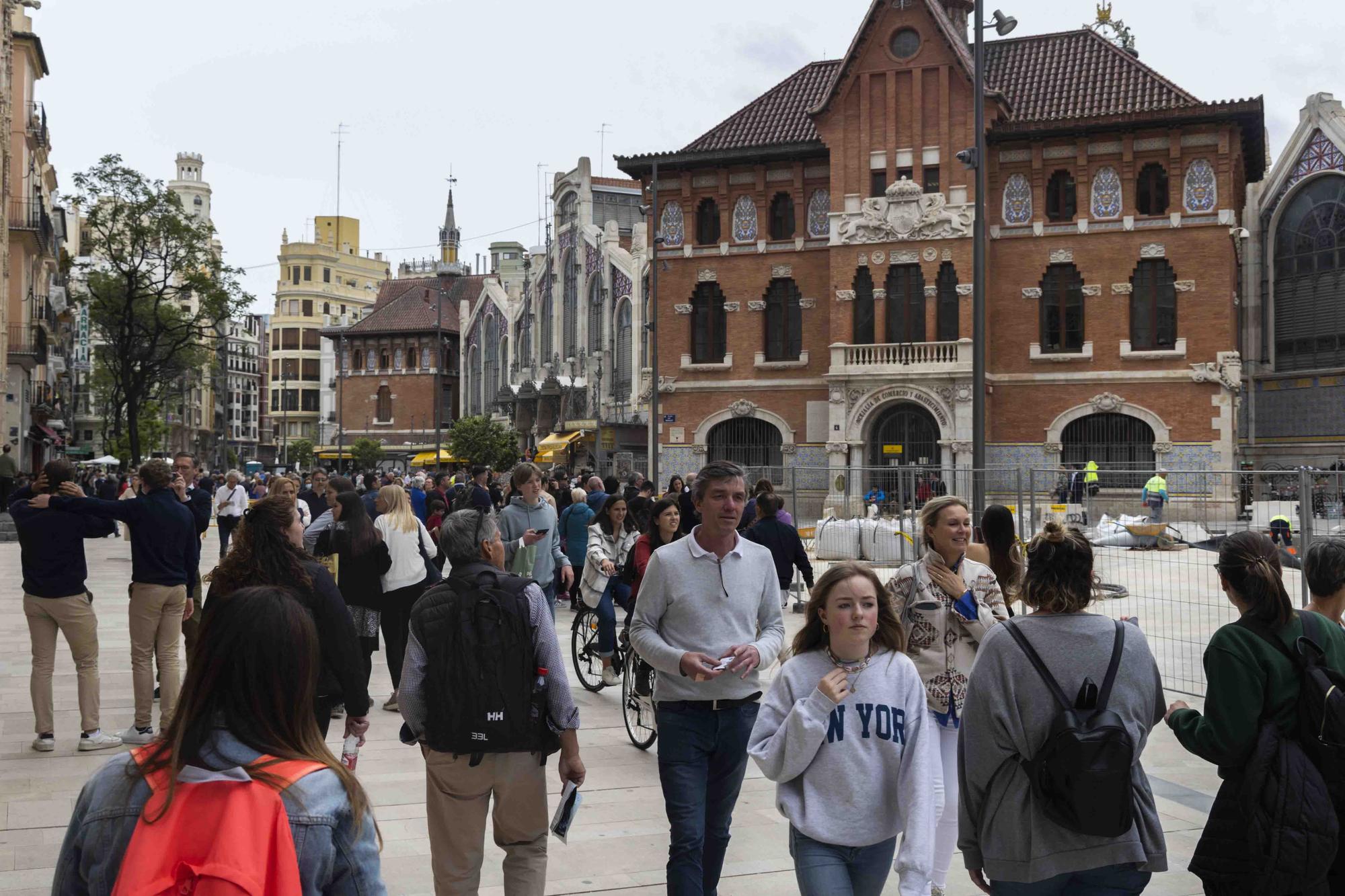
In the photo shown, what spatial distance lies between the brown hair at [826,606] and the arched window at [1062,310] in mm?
34960

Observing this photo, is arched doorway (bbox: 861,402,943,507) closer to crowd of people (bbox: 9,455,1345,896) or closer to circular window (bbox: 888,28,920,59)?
circular window (bbox: 888,28,920,59)

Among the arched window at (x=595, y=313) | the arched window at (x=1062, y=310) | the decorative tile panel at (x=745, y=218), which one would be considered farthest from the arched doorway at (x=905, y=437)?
the arched window at (x=595, y=313)

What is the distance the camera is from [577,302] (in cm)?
6222

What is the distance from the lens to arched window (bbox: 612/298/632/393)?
56062mm

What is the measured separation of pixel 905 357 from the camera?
37688mm

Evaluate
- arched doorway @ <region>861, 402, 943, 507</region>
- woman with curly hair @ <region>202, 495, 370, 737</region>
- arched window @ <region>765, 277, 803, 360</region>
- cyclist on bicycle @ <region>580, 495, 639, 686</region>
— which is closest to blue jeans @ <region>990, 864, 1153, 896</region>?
woman with curly hair @ <region>202, 495, 370, 737</region>

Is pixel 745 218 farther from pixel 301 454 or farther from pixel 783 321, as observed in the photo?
pixel 301 454

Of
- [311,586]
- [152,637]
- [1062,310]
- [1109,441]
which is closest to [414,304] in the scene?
[1062,310]

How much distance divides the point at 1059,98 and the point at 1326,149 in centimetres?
1829

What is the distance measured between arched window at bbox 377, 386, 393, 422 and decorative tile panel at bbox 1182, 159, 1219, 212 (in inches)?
2423

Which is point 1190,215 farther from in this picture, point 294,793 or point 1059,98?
point 294,793

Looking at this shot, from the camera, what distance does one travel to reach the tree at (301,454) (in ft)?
339

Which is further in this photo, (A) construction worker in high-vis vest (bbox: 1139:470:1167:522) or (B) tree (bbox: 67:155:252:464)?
(B) tree (bbox: 67:155:252:464)

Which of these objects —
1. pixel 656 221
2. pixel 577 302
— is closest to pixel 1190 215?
pixel 656 221
